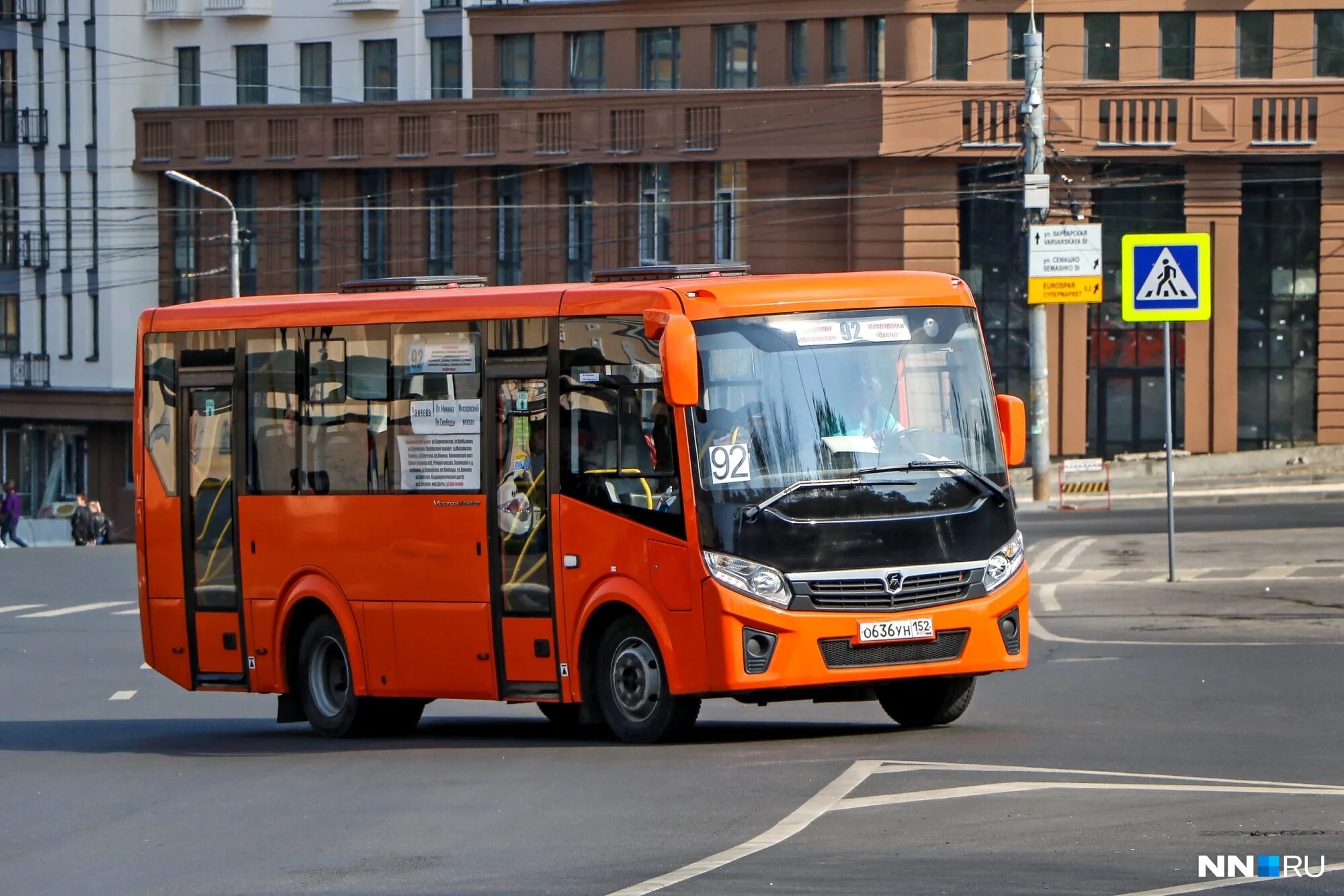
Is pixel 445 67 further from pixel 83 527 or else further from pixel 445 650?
pixel 445 650

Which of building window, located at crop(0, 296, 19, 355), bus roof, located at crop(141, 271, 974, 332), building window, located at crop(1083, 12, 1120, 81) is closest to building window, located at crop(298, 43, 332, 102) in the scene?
building window, located at crop(0, 296, 19, 355)

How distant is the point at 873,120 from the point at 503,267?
10277 mm

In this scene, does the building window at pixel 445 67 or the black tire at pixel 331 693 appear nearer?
the black tire at pixel 331 693

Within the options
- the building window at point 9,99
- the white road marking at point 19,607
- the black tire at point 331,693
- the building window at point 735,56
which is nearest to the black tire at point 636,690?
the black tire at point 331,693

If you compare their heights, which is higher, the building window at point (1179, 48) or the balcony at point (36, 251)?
the building window at point (1179, 48)

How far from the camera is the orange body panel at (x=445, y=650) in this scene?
1338cm

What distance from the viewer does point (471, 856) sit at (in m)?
8.63

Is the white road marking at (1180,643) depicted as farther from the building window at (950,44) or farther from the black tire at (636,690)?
the building window at (950,44)

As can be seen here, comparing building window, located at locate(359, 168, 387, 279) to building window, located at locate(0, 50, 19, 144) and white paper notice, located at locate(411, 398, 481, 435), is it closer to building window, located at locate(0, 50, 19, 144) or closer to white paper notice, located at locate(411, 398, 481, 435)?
building window, located at locate(0, 50, 19, 144)

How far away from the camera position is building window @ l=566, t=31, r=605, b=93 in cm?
5375

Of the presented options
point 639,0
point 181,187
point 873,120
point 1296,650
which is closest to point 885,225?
point 873,120

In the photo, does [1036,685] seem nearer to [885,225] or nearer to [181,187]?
[885,225]

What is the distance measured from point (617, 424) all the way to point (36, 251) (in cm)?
5262

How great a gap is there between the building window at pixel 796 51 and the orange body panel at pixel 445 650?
3923cm
